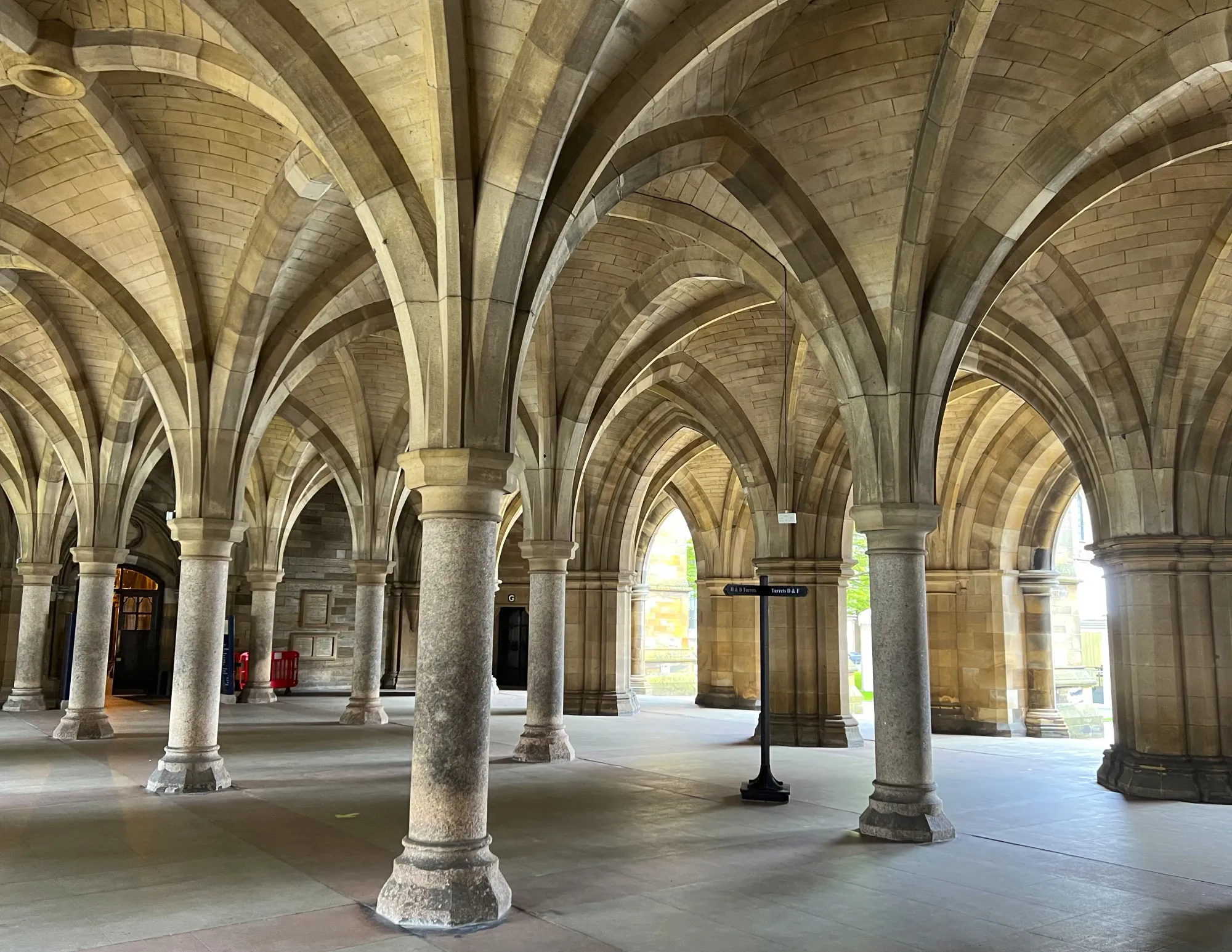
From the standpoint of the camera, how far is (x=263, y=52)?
19.0ft

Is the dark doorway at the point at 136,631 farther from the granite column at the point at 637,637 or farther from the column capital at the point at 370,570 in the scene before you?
the granite column at the point at 637,637

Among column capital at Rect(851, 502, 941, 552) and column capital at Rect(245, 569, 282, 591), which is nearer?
column capital at Rect(851, 502, 941, 552)

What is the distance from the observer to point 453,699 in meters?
5.64

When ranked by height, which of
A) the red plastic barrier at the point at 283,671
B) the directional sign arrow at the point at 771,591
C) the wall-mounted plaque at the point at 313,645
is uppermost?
the directional sign arrow at the point at 771,591

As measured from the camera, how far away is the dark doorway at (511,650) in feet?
96.6

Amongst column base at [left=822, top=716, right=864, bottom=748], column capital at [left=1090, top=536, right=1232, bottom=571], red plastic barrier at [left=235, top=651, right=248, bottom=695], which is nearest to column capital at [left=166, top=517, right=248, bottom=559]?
column base at [left=822, top=716, right=864, bottom=748]

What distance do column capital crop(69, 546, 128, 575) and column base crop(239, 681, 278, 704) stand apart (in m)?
8.26

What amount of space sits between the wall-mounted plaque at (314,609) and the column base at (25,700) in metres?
8.22

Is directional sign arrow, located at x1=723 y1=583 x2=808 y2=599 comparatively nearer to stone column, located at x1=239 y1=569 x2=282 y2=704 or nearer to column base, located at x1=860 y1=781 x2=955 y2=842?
column base, located at x1=860 y1=781 x2=955 y2=842

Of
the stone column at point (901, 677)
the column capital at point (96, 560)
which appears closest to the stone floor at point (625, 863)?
the stone column at point (901, 677)

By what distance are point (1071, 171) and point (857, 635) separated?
29.1 metres

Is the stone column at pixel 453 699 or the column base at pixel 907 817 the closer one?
the stone column at pixel 453 699

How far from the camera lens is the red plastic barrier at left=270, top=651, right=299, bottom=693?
2464 cm

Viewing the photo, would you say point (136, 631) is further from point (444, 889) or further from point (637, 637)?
point (444, 889)
